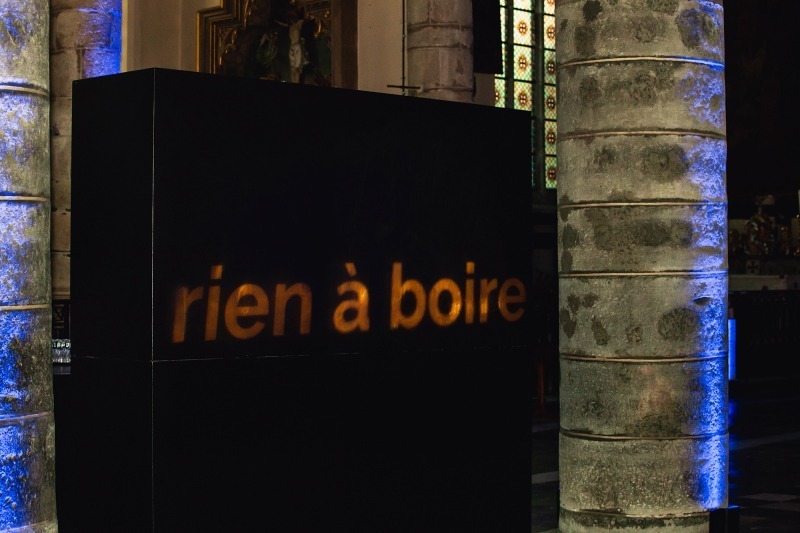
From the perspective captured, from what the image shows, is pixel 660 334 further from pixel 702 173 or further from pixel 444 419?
pixel 444 419

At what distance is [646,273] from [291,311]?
2.22 meters

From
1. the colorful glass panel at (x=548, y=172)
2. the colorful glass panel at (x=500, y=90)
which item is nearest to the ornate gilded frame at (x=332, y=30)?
the colorful glass panel at (x=500, y=90)

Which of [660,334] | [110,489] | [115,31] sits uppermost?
[115,31]

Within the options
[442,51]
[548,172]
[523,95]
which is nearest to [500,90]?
[523,95]

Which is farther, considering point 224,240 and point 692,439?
point 692,439

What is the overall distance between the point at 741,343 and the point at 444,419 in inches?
606

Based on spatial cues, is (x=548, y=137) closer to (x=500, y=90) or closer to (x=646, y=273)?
(x=500, y=90)

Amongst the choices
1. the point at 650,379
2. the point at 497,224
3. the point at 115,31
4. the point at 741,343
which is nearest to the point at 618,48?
the point at 497,224

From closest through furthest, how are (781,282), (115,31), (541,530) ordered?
(541,530) < (115,31) < (781,282)

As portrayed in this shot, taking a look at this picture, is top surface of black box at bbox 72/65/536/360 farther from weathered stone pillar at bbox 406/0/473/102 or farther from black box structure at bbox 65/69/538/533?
weathered stone pillar at bbox 406/0/473/102

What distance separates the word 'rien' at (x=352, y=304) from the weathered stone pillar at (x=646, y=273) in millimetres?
753

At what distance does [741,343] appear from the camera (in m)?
21.1

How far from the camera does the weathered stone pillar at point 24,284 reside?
17.6 ft

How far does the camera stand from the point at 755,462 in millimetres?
11984
